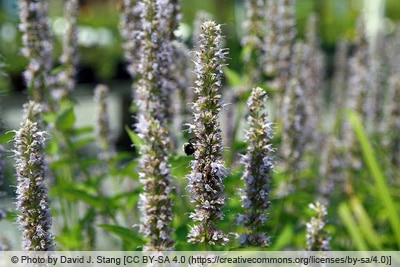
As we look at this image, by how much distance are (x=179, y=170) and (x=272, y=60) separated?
1612 millimetres

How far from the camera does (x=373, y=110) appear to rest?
5273mm

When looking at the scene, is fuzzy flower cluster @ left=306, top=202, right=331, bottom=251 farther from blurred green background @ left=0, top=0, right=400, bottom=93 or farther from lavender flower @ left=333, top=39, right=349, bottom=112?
blurred green background @ left=0, top=0, right=400, bottom=93

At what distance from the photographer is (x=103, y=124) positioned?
12.8 ft

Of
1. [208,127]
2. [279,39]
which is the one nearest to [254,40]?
[279,39]

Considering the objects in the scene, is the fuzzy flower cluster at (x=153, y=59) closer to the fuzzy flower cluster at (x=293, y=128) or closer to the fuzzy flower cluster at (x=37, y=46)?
the fuzzy flower cluster at (x=37, y=46)

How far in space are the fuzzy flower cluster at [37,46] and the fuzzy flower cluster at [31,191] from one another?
1.58 metres

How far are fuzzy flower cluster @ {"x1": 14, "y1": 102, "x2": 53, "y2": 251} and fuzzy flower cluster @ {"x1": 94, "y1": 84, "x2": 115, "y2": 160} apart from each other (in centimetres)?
202

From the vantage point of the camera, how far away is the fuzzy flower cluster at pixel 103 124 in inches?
149

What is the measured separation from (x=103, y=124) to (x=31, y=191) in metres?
2.19

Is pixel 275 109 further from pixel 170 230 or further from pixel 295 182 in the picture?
pixel 170 230

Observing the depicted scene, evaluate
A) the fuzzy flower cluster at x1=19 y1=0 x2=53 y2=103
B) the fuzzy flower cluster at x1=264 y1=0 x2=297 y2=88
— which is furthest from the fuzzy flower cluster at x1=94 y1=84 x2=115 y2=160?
the fuzzy flower cluster at x1=264 y1=0 x2=297 y2=88

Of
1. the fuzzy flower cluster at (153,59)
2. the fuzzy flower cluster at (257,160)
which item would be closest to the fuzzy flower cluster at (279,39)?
the fuzzy flower cluster at (153,59)

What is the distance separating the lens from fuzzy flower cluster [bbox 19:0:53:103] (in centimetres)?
330

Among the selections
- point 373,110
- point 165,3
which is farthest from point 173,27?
point 373,110
